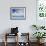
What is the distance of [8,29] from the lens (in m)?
7.88

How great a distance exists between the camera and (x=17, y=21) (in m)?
7.87

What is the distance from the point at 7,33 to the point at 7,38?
389 millimetres

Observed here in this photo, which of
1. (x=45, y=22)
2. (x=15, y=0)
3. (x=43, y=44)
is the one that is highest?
(x=15, y=0)

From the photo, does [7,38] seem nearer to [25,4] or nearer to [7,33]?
[7,33]

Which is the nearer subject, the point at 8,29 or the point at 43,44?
the point at 43,44

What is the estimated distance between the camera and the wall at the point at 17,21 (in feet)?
25.6

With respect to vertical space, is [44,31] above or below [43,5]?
below

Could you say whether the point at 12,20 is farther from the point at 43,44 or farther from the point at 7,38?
the point at 43,44

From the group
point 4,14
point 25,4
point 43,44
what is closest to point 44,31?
point 43,44

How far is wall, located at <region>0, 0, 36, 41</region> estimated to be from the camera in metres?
7.79

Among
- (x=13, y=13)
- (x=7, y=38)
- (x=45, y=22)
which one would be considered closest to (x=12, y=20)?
(x=13, y=13)

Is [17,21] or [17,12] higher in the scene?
[17,12]

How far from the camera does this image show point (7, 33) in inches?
301

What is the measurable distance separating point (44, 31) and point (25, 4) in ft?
5.19
